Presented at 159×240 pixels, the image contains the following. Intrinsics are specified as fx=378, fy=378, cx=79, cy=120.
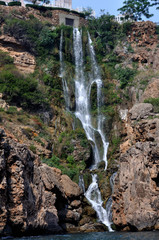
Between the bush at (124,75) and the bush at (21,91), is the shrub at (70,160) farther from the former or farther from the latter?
the bush at (124,75)

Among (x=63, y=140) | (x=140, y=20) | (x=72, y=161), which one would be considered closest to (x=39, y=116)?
(x=63, y=140)

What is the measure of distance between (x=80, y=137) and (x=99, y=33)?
71.2 ft

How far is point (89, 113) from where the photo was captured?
43.6m

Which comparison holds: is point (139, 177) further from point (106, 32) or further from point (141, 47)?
point (106, 32)

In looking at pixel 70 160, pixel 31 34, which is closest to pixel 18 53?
pixel 31 34

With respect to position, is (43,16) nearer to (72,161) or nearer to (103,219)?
(72,161)

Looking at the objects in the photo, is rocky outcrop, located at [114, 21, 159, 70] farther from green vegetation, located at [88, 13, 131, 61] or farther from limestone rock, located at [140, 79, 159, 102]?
limestone rock, located at [140, 79, 159, 102]

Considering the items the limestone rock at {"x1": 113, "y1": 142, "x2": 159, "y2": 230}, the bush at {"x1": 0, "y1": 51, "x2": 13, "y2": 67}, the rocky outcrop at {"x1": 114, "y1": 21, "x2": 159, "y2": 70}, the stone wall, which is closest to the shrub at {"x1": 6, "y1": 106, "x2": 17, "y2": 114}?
the bush at {"x1": 0, "y1": 51, "x2": 13, "y2": 67}

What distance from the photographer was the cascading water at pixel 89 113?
1220 inches

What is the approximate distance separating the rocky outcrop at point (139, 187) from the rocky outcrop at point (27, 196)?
3623 mm

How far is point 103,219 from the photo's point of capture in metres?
28.9

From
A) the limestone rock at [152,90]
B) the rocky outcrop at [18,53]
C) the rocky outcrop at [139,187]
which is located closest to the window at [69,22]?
the rocky outcrop at [18,53]

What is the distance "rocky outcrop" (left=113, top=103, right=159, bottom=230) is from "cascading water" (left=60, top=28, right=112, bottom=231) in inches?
105

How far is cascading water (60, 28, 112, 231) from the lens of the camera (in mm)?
31000
